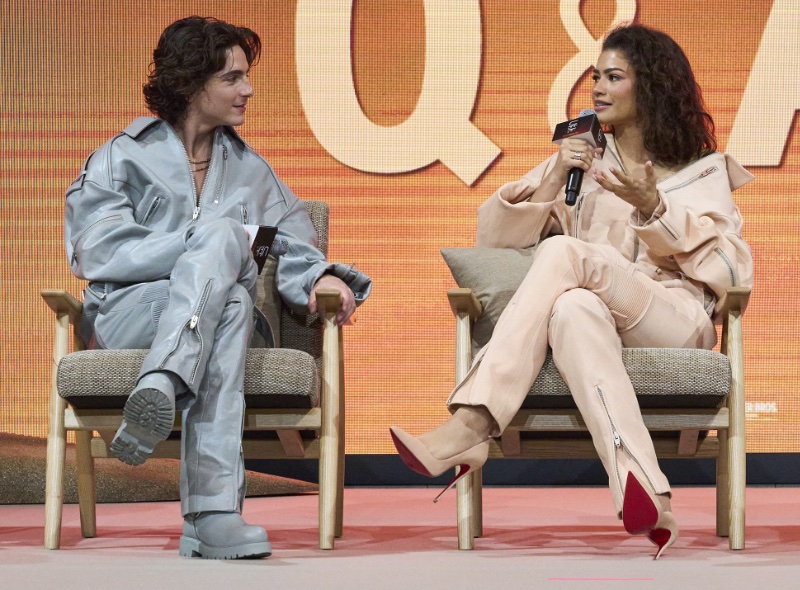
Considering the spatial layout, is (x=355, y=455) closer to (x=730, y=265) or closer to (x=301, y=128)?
(x=301, y=128)

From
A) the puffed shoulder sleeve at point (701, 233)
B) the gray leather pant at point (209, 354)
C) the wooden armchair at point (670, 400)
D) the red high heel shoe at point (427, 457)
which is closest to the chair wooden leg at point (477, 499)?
the wooden armchair at point (670, 400)

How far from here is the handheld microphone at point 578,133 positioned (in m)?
2.68

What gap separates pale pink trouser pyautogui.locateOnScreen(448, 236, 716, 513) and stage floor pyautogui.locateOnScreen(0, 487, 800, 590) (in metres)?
0.23

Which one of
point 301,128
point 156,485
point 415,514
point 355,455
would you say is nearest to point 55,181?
point 301,128

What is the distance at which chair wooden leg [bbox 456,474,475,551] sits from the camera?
2443 mm

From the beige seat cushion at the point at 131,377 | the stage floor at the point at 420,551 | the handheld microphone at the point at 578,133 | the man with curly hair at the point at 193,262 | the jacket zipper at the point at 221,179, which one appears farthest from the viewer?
the jacket zipper at the point at 221,179

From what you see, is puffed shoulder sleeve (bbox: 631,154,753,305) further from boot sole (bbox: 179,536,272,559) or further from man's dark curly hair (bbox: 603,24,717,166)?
boot sole (bbox: 179,536,272,559)

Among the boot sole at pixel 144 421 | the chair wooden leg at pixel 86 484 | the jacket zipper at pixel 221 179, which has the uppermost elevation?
the jacket zipper at pixel 221 179

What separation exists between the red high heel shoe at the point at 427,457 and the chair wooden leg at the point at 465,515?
0.14 m

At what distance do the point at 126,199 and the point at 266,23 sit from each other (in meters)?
1.68

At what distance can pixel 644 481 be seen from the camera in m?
2.22

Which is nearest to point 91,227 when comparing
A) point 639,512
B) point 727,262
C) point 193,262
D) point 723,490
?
point 193,262

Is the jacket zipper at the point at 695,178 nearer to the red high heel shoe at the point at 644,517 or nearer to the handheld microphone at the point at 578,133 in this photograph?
the handheld microphone at the point at 578,133

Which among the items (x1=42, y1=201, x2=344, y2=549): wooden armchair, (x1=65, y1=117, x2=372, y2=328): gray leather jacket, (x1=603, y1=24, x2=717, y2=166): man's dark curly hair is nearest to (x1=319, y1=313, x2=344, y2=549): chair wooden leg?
(x1=42, y1=201, x2=344, y2=549): wooden armchair
